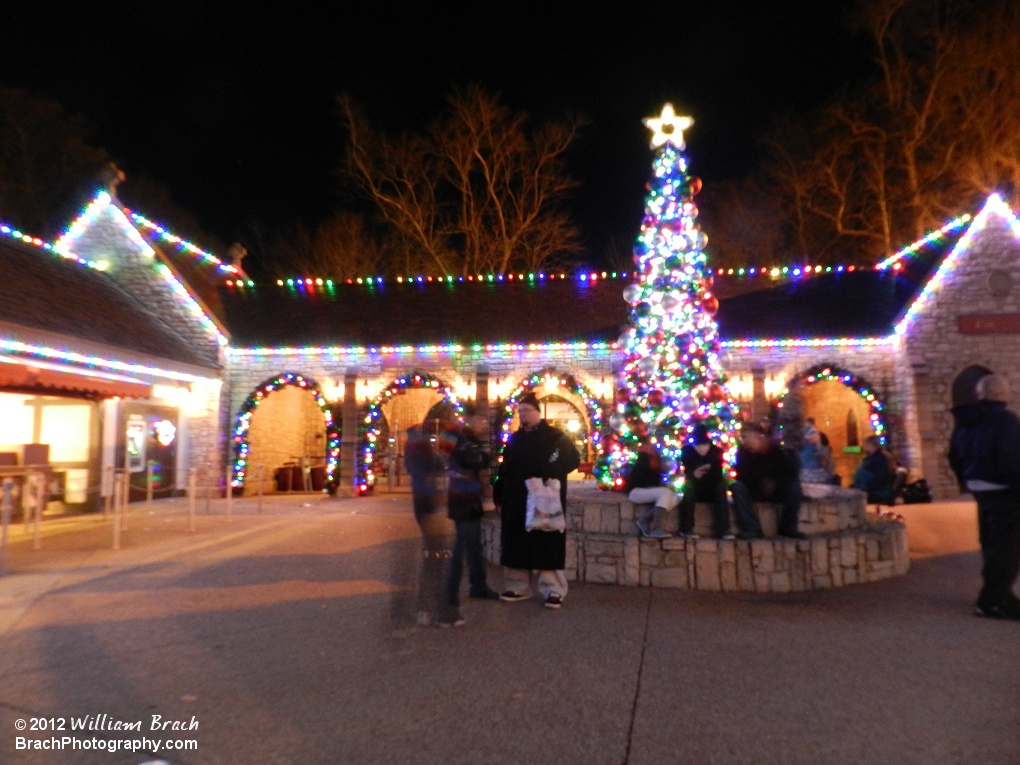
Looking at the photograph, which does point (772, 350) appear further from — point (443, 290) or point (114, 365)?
point (114, 365)

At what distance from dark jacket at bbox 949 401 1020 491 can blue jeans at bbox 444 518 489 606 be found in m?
4.18

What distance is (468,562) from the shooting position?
7047mm

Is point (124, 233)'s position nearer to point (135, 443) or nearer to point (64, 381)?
point (135, 443)

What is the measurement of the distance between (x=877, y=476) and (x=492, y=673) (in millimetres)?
10956

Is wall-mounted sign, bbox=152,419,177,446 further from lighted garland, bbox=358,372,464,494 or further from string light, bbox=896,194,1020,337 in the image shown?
string light, bbox=896,194,1020,337

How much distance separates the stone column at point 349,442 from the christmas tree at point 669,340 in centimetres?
861

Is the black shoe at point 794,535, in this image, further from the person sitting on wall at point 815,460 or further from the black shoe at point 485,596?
the person sitting on wall at point 815,460

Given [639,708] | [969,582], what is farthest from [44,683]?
[969,582]

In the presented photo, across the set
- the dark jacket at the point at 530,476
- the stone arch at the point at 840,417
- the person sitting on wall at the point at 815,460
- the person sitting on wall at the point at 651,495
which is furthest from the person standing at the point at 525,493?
the stone arch at the point at 840,417

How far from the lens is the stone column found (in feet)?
59.9

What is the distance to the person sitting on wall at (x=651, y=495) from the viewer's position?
7879 millimetres

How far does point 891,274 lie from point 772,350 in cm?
412

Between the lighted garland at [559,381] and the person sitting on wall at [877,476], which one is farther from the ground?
the lighted garland at [559,381]

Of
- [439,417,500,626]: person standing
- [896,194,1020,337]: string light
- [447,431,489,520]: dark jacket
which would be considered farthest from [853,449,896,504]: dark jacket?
[447,431,489,520]: dark jacket
